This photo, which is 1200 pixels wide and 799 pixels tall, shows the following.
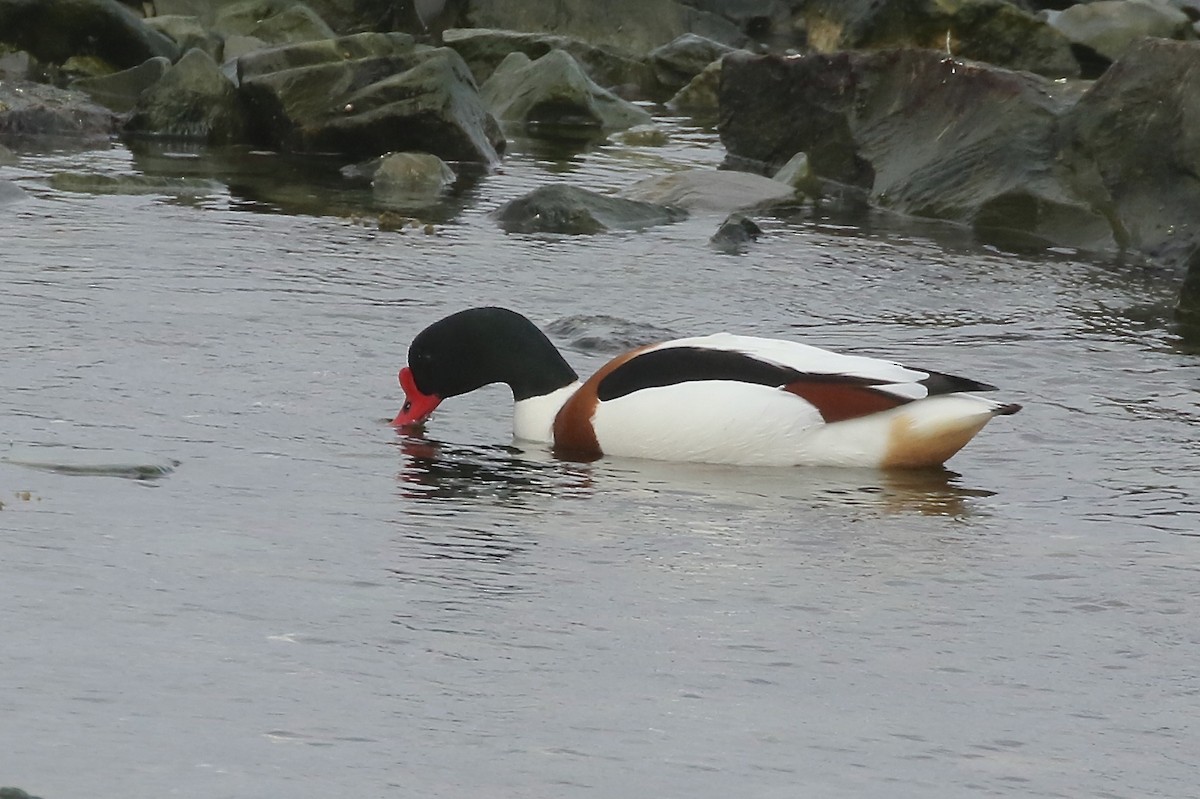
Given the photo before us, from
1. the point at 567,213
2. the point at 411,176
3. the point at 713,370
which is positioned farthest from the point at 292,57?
the point at 713,370

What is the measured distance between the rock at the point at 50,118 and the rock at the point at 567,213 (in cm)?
474

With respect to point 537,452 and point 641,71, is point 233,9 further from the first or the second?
point 537,452

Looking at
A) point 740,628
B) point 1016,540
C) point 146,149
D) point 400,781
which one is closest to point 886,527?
point 1016,540

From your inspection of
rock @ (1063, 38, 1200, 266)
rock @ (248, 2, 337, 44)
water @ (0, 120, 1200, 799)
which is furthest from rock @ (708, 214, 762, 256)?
rock @ (248, 2, 337, 44)

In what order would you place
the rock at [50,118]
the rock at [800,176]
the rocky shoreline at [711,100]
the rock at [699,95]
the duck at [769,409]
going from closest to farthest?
the duck at [769,409] < the rocky shoreline at [711,100] < the rock at [800,176] < the rock at [50,118] < the rock at [699,95]

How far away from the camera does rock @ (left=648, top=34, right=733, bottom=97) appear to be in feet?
74.7

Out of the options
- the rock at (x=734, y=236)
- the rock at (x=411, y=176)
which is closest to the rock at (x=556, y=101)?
the rock at (x=411, y=176)

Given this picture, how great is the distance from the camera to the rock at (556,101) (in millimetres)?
19156

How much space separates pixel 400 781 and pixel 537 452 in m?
3.43

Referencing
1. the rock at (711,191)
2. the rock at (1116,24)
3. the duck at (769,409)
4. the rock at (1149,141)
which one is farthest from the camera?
the rock at (1116,24)

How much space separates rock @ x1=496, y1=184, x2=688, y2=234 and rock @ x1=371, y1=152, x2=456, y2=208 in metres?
1.46

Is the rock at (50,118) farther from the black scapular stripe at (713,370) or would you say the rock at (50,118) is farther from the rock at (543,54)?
the black scapular stripe at (713,370)

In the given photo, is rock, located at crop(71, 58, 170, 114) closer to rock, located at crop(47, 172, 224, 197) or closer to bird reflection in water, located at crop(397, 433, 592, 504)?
rock, located at crop(47, 172, 224, 197)

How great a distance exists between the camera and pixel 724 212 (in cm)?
1420
